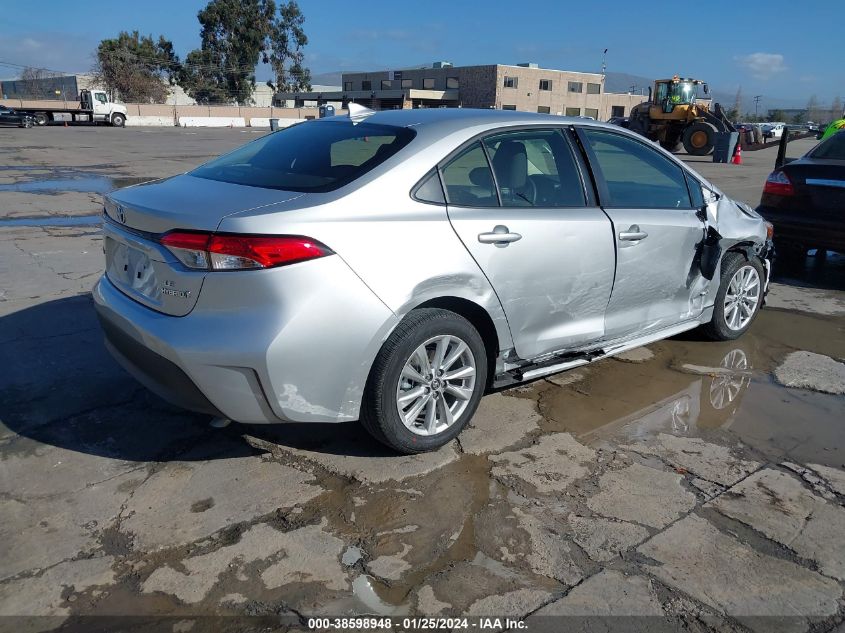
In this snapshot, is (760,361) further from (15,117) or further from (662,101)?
(15,117)

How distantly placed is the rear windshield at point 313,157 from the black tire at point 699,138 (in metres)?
25.6

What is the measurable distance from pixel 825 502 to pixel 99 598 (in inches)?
123

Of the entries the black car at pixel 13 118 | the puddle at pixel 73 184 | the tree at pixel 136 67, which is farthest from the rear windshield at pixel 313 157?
the tree at pixel 136 67

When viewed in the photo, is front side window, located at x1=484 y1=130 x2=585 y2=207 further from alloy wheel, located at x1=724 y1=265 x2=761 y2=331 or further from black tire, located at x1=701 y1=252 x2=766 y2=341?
alloy wheel, located at x1=724 y1=265 x2=761 y2=331

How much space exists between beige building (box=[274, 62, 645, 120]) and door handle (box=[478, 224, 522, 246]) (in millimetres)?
72576

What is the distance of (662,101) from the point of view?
28.8 meters

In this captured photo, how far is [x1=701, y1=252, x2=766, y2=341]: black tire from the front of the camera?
5101 mm

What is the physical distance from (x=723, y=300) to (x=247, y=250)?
12.3 ft

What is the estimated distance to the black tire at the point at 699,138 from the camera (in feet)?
86.6

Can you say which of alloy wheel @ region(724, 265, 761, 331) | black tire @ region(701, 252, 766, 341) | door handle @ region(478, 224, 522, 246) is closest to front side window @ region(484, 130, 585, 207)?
door handle @ region(478, 224, 522, 246)

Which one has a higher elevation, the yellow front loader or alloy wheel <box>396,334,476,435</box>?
the yellow front loader

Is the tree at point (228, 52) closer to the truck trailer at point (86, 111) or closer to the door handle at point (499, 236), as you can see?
the truck trailer at point (86, 111)

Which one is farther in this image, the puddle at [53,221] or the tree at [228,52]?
the tree at [228,52]

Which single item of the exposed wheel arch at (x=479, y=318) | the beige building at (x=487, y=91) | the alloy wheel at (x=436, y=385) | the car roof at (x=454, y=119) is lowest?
the alloy wheel at (x=436, y=385)
